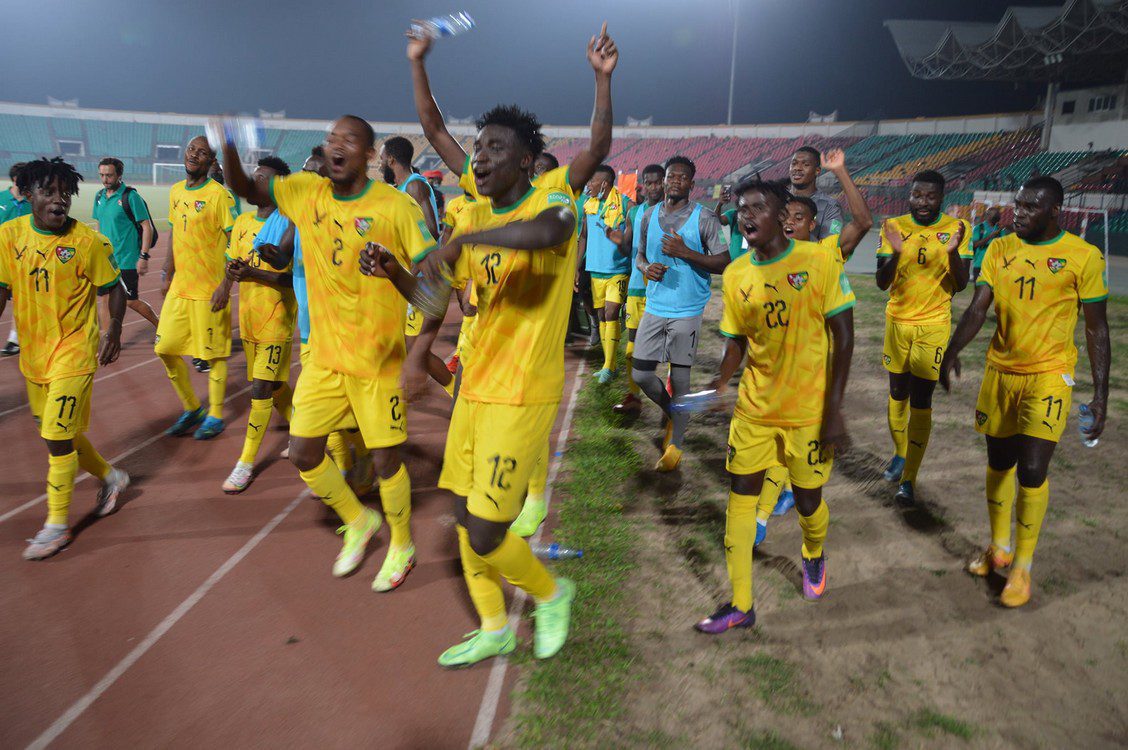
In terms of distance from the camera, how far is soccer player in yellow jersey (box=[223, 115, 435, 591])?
3648 millimetres

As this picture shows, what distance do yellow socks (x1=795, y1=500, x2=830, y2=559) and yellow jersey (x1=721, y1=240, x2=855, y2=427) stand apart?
1.75 ft

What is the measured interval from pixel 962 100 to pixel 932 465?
51.0 m

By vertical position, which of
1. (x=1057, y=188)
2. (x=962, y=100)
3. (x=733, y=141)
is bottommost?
(x=1057, y=188)

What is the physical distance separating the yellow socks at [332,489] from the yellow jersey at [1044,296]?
12.6 feet

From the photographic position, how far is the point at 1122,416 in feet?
24.1

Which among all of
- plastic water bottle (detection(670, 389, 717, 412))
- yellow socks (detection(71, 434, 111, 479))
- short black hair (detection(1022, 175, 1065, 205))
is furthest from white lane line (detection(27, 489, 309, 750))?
short black hair (detection(1022, 175, 1065, 205))

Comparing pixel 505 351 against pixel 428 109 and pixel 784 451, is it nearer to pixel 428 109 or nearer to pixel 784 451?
pixel 784 451

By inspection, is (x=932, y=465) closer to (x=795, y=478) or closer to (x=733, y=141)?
(x=795, y=478)

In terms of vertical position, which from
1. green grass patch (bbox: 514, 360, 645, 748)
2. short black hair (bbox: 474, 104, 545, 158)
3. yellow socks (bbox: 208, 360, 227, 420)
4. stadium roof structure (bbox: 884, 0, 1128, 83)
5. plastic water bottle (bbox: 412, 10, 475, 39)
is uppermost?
stadium roof structure (bbox: 884, 0, 1128, 83)

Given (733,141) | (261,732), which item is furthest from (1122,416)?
(733,141)

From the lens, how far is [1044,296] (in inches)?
154

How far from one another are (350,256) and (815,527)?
2814 mm

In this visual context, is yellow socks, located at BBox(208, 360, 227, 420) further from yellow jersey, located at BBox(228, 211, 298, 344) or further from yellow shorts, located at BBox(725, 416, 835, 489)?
yellow shorts, located at BBox(725, 416, 835, 489)

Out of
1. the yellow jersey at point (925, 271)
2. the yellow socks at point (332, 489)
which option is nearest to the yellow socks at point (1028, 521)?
the yellow jersey at point (925, 271)
